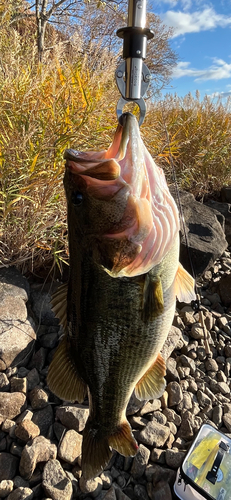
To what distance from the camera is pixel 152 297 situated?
137 cm

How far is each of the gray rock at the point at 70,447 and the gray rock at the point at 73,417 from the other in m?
0.05

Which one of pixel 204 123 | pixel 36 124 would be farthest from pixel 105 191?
pixel 204 123

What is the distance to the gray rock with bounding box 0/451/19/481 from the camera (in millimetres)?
2149

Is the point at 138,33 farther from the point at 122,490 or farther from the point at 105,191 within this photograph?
the point at 122,490

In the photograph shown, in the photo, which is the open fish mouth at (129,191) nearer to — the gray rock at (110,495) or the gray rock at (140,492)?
the gray rock at (110,495)

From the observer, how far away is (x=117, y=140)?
126 cm

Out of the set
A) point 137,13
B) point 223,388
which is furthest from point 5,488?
point 137,13

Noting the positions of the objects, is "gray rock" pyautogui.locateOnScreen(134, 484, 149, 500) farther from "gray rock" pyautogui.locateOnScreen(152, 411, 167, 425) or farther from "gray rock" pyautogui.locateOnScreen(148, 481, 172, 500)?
"gray rock" pyautogui.locateOnScreen(152, 411, 167, 425)

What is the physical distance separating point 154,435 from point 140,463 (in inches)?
9.0

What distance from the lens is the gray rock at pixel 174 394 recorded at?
291 cm

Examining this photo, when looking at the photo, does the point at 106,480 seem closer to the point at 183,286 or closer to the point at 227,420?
the point at 227,420

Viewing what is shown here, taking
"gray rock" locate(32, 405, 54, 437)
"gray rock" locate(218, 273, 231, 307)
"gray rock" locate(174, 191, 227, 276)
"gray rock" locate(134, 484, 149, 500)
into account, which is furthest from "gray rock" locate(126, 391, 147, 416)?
"gray rock" locate(218, 273, 231, 307)

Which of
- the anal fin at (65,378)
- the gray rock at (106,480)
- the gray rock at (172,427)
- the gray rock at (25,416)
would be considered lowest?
the gray rock at (106,480)

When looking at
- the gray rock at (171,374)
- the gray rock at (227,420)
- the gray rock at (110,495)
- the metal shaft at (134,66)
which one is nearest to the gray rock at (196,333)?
the gray rock at (171,374)
